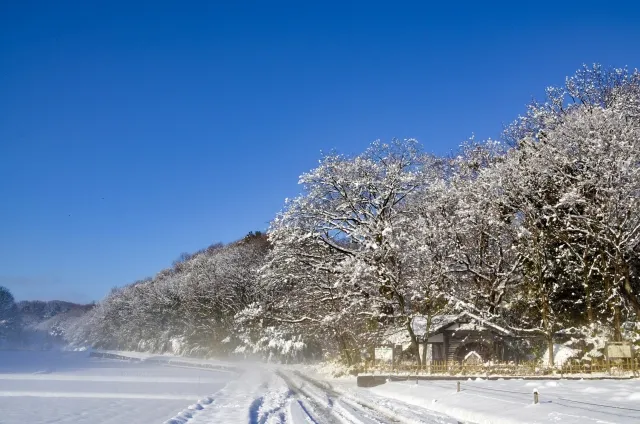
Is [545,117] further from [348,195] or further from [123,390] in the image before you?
[123,390]

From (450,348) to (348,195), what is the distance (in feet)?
46.7

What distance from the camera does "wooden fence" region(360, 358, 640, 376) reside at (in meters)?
29.3

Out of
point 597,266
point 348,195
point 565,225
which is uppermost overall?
point 348,195

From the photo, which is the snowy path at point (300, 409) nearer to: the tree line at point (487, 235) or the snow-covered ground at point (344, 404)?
the snow-covered ground at point (344, 404)

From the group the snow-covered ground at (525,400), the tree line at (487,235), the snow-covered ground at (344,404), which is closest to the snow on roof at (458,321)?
the tree line at (487,235)

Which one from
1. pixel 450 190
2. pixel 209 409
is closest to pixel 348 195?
pixel 450 190

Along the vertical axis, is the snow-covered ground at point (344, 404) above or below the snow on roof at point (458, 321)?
below

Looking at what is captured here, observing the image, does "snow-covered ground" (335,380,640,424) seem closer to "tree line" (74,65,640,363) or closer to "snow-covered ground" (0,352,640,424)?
"snow-covered ground" (0,352,640,424)

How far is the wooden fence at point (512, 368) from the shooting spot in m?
29.3

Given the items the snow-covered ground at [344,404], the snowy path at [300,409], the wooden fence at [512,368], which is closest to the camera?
the snow-covered ground at [344,404]

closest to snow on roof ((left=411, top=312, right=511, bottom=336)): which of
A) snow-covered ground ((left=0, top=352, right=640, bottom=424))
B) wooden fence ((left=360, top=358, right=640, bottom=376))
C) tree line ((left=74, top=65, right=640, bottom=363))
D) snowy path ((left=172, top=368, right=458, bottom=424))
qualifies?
tree line ((left=74, top=65, right=640, bottom=363))

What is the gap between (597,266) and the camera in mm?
36562

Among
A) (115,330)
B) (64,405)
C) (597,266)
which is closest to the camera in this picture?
(64,405)

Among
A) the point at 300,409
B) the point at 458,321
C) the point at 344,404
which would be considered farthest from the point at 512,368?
the point at 300,409
